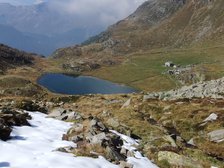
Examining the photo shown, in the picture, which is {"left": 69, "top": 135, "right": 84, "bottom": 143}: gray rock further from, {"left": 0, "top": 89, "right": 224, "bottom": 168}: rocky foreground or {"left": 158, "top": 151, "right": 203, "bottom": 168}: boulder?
{"left": 158, "top": 151, "right": 203, "bottom": 168}: boulder

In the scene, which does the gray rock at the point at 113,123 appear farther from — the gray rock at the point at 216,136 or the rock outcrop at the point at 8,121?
the gray rock at the point at 216,136

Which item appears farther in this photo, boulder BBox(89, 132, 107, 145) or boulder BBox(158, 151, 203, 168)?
boulder BBox(89, 132, 107, 145)

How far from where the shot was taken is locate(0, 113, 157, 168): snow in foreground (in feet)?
70.8

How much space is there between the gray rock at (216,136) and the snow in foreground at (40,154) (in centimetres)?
1327

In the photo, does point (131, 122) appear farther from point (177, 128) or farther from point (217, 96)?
point (217, 96)

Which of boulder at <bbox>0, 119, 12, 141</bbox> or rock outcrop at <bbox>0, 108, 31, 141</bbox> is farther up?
rock outcrop at <bbox>0, 108, 31, 141</bbox>

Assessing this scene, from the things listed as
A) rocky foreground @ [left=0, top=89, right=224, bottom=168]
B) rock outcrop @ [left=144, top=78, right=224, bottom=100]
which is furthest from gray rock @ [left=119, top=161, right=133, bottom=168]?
rock outcrop @ [left=144, top=78, right=224, bottom=100]

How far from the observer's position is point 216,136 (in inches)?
1654

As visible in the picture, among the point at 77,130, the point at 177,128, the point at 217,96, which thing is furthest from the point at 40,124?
the point at 217,96

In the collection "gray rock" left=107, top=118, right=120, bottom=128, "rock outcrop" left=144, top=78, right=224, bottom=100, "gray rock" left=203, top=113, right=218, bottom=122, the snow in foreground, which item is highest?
"rock outcrop" left=144, top=78, right=224, bottom=100

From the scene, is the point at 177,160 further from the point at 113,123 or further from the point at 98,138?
the point at 113,123

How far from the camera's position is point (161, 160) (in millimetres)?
28672

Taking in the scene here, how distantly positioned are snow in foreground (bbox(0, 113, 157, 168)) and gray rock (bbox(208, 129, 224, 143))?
13269 mm

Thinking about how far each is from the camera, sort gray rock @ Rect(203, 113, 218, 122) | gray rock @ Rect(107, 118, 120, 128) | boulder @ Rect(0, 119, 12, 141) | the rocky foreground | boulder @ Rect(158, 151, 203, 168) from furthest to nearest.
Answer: gray rock @ Rect(203, 113, 218, 122) < gray rock @ Rect(107, 118, 120, 128) < the rocky foreground < boulder @ Rect(158, 151, 203, 168) < boulder @ Rect(0, 119, 12, 141)
